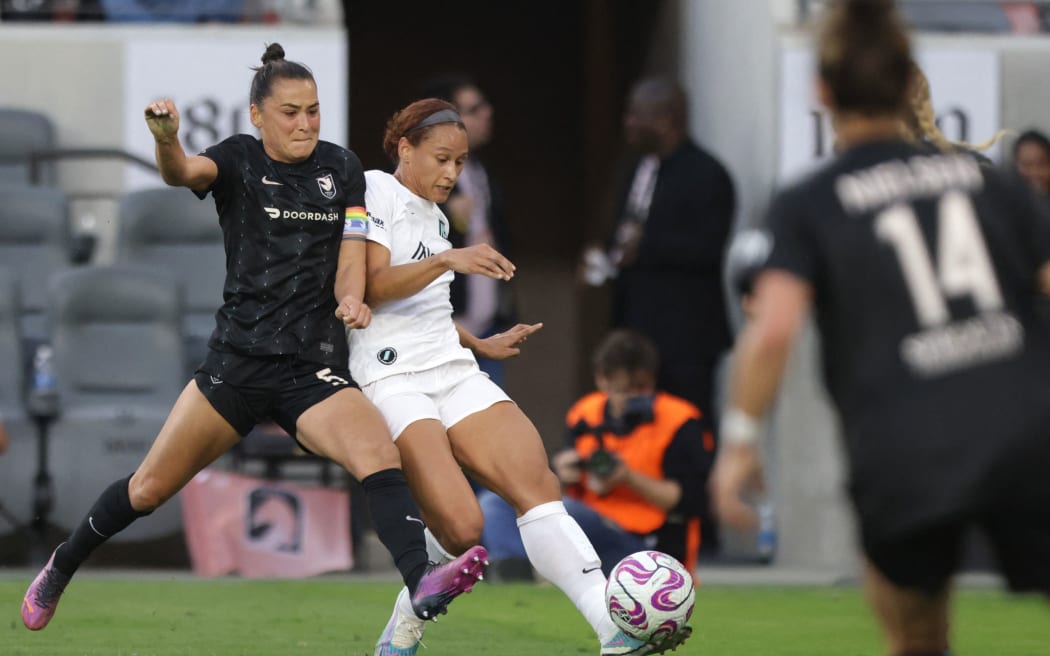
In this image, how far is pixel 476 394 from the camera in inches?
216

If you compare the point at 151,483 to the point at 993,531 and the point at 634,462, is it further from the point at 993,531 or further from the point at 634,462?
the point at 634,462

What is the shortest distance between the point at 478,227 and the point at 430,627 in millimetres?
3084

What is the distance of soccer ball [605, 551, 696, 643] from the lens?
510 cm

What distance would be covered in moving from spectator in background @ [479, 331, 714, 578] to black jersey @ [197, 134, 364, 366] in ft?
9.29

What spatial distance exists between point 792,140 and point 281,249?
543cm

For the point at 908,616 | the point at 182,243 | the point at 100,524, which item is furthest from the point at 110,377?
the point at 908,616

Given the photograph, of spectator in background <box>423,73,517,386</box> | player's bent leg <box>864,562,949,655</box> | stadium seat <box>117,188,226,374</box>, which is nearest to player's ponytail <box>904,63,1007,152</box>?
player's bent leg <box>864,562,949,655</box>

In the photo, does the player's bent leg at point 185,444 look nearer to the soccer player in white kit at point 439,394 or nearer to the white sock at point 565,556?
the soccer player in white kit at point 439,394

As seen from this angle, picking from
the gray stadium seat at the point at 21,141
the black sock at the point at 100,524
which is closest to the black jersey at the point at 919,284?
the black sock at the point at 100,524

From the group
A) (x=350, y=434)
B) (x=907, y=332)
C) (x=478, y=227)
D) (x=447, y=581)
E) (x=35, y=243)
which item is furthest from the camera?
(x=35, y=243)

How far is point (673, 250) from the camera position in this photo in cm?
981

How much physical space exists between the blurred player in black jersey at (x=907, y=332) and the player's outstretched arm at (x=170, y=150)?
222 cm

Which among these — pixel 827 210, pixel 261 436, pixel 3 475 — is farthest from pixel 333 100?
pixel 827 210

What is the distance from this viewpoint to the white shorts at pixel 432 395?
17.6 feet
